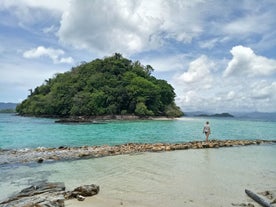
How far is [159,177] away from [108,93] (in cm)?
9940

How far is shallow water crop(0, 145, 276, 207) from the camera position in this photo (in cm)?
983

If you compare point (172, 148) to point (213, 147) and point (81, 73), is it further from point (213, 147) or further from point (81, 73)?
point (81, 73)

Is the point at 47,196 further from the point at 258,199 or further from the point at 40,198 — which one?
the point at 258,199

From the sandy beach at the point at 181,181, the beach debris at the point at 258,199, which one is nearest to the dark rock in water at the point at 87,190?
the sandy beach at the point at 181,181

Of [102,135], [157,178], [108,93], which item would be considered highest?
[108,93]

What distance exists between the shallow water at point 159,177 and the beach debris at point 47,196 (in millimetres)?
478

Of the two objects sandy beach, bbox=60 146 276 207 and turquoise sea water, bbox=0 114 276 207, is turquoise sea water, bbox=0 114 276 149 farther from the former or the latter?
sandy beach, bbox=60 146 276 207

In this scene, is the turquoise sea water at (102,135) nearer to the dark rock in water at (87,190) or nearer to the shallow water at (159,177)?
the shallow water at (159,177)

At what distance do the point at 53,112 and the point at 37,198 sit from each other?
4362 inches

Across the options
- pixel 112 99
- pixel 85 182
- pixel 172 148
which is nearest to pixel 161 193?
pixel 85 182

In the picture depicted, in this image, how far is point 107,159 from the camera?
18.2m

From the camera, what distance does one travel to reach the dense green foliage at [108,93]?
107m

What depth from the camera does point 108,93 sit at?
111500 mm

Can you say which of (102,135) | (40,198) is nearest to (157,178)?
(40,198)
